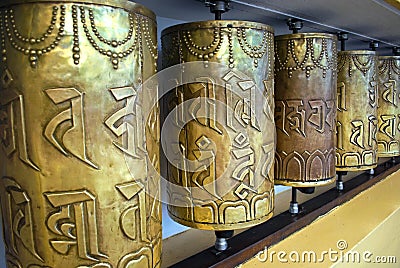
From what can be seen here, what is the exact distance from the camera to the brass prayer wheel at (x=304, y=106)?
27.8 inches

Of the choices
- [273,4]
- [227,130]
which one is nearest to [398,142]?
[273,4]

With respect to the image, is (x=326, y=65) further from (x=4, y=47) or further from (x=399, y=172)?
(x=399, y=172)

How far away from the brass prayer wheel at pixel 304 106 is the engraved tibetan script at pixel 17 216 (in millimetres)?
471

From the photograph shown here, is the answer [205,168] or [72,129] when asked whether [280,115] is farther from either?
[72,129]

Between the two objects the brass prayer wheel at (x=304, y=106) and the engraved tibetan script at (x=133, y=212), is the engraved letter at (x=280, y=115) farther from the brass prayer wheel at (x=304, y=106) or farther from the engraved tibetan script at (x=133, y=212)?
the engraved tibetan script at (x=133, y=212)

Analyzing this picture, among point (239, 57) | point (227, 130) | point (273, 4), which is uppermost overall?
point (273, 4)

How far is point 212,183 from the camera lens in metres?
0.55

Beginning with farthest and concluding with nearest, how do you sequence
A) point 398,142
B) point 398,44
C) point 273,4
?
point 398,44
point 398,142
point 273,4

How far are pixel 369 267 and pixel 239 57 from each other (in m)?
0.94

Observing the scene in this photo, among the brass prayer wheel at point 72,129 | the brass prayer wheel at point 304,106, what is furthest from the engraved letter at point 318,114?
the brass prayer wheel at point 72,129

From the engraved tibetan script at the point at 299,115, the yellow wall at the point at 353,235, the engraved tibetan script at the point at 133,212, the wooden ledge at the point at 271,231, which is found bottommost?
the yellow wall at the point at 353,235

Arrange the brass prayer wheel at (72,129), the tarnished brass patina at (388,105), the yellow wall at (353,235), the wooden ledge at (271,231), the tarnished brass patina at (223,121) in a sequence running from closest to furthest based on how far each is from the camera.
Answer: the brass prayer wheel at (72,129)
the tarnished brass patina at (223,121)
the wooden ledge at (271,231)
the yellow wall at (353,235)
the tarnished brass patina at (388,105)

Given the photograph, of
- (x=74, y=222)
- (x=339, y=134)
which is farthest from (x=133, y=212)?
(x=339, y=134)

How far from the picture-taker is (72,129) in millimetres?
379
